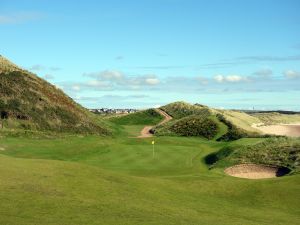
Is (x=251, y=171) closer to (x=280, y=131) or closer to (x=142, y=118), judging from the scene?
(x=280, y=131)

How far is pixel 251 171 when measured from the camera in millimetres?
47906

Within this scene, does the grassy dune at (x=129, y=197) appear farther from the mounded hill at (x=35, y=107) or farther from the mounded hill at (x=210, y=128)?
the mounded hill at (x=210, y=128)

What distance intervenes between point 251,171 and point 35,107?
45173mm

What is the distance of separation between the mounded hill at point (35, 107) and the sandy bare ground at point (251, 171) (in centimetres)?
3864

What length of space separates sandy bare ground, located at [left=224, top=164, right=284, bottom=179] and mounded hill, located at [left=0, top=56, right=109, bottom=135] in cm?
3864

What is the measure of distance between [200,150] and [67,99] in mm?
41826

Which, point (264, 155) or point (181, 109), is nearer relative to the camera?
point (264, 155)

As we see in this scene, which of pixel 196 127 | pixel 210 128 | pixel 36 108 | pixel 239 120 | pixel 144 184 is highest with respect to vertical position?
pixel 36 108

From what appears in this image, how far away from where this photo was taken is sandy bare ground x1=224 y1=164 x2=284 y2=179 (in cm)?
4672

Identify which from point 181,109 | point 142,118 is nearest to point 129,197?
point 142,118

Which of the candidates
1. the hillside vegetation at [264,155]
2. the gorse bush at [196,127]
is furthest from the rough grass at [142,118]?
the hillside vegetation at [264,155]

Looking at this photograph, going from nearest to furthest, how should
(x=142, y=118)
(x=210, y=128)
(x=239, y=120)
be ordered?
(x=210, y=128)
(x=239, y=120)
(x=142, y=118)

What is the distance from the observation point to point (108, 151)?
178 ft

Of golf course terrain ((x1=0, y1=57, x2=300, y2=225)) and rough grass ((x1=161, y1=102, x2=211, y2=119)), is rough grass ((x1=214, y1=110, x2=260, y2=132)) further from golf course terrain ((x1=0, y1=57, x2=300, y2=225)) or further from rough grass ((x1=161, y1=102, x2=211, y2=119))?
golf course terrain ((x1=0, y1=57, x2=300, y2=225))
